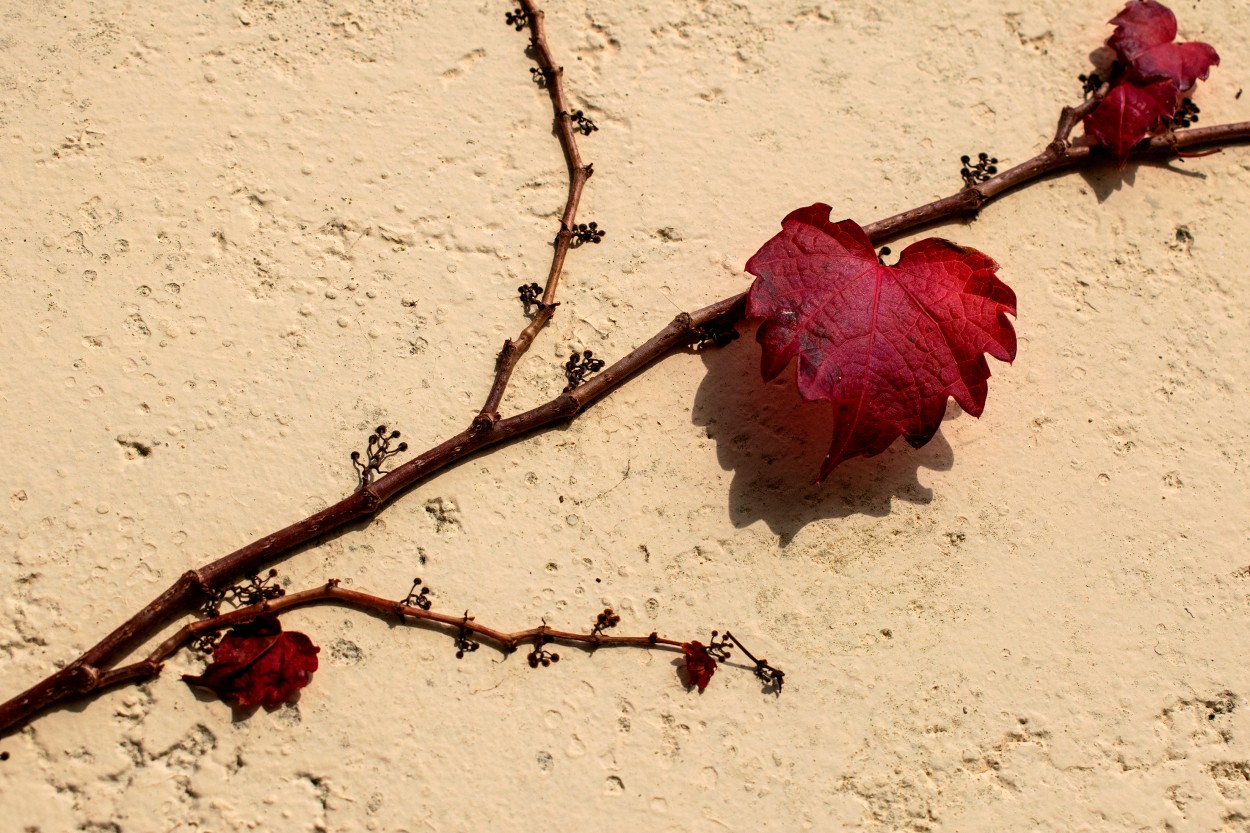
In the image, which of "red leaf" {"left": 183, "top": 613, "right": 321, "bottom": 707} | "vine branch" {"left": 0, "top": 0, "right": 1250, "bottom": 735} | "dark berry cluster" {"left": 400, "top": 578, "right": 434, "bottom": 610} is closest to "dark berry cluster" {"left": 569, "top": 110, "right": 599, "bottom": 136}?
"vine branch" {"left": 0, "top": 0, "right": 1250, "bottom": 735}

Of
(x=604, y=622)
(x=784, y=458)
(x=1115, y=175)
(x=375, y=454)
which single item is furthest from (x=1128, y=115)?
(x=375, y=454)

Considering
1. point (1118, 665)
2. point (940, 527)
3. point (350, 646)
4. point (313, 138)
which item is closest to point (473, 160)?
point (313, 138)

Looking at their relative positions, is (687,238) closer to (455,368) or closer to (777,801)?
(455,368)

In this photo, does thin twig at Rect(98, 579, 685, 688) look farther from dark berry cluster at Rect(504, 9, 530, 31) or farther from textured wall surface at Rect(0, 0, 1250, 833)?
dark berry cluster at Rect(504, 9, 530, 31)

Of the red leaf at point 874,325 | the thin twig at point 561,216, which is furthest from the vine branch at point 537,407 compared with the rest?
the red leaf at point 874,325

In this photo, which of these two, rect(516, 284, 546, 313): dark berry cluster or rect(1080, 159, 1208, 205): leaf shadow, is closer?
rect(516, 284, 546, 313): dark berry cluster

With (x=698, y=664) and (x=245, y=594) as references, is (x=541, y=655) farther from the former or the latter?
(x=245, y=594)
